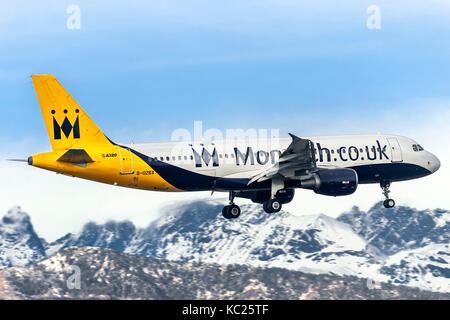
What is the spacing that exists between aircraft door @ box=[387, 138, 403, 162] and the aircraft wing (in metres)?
9.21

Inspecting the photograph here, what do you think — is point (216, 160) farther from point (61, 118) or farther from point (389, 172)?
point (389, 172)

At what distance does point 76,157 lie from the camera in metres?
64.2


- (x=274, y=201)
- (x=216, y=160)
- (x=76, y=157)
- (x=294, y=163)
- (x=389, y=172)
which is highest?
(x=216, y=160)

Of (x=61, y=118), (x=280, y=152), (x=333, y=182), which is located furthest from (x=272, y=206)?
(x=61, y=118)

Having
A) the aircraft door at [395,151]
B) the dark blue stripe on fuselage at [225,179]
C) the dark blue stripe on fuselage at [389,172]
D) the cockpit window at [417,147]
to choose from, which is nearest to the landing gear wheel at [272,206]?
the dark blue stripe on fuselage at [225,179]

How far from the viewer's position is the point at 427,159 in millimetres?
75688

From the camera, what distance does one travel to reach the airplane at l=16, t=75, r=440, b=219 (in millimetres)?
65438

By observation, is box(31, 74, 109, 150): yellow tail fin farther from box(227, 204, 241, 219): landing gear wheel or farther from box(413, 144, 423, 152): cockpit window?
box(413, 144, 423, 152): cockpit window

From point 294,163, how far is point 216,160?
6572 mm

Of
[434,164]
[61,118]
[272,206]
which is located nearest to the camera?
[61,118]

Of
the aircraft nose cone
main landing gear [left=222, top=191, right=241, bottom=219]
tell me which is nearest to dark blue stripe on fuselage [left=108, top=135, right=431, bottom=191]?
the aircraft nose cone
